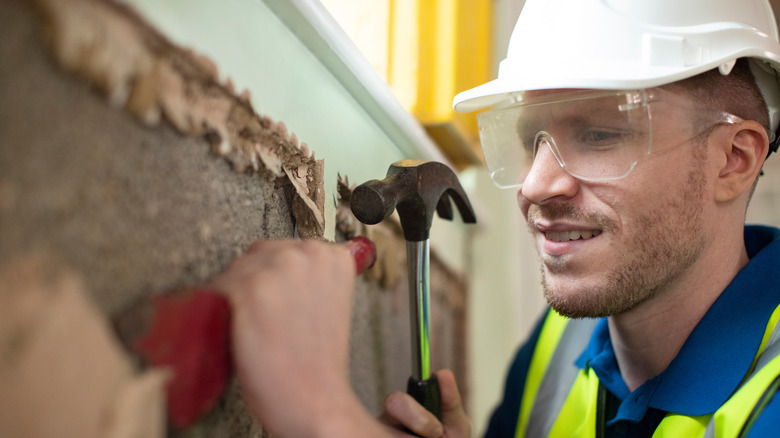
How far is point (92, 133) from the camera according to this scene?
50 cm

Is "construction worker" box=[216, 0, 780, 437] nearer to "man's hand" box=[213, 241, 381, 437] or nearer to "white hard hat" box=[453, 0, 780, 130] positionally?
Answer: "white hard hat" box=[453, 0, 780, 130]

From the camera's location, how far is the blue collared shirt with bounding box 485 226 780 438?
103cm

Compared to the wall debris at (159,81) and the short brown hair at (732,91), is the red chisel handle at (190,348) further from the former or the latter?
the short brown hair at (732,91)

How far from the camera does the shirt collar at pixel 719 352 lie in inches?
40.5

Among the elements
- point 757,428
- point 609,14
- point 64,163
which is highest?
point 609,14

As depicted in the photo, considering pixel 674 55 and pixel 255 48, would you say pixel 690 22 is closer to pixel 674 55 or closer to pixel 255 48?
pixel 674 55

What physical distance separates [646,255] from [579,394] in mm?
428

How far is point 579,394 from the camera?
1352mm

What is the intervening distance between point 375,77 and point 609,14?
0.46 metres

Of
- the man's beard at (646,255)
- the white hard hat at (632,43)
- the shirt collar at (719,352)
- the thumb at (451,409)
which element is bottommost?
the thumb at (451,409)

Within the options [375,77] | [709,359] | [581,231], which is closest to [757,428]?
[709,359]

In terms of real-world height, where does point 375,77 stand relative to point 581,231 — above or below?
above

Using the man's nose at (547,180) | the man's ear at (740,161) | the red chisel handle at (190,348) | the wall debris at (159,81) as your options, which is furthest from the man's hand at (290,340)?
the man's ear at (740,161)

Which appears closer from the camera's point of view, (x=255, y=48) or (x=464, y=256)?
(x=255, y=48)
